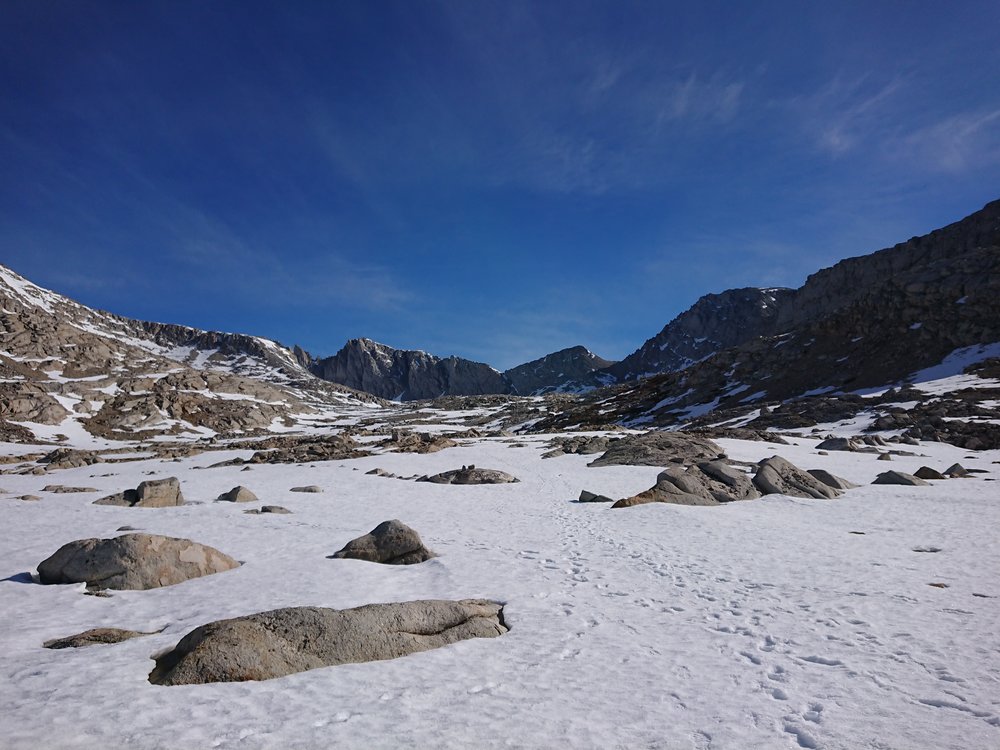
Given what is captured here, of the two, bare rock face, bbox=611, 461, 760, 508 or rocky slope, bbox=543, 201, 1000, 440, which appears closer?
bare rock face, bbox=611, 461, 760, 508

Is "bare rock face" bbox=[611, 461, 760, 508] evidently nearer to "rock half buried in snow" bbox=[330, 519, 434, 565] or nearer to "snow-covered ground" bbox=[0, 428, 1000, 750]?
"snow-covered ground" bbox=[0, 428, 1000, 750]

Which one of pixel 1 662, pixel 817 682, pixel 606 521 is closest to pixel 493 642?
pixel 817 682

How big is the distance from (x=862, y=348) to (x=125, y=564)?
9290 cm

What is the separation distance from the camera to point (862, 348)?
7681 centimetres

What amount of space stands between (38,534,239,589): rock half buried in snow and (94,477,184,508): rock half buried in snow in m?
12.2

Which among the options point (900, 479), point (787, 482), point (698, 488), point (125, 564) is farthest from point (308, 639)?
point (900, 479)

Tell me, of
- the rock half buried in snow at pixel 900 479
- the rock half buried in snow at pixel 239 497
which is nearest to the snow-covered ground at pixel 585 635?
the rock half buried in snow at pixel 239 497

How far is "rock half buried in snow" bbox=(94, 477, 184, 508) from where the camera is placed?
22.1 meters

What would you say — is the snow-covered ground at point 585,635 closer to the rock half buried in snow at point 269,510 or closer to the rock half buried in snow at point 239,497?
the rock half buried in snow at point 269,510

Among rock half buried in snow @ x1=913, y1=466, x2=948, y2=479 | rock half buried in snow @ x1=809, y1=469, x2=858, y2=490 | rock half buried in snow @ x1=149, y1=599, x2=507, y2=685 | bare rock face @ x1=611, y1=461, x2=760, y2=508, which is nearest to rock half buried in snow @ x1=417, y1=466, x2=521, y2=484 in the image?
bare rock face @ x1=611, y1=461, x2=760, y2=508

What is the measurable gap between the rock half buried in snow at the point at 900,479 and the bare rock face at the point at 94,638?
3045 centimetres

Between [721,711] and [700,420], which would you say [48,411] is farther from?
[721,711]

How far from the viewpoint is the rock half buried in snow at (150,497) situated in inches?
870

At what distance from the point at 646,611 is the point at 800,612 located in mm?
2900
